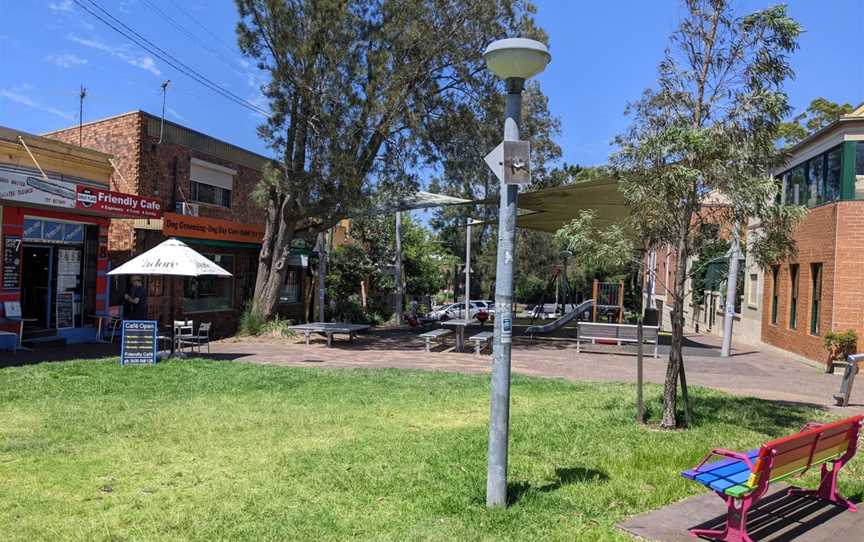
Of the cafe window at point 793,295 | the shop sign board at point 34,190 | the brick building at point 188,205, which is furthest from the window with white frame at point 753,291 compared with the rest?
the shop sign board at point 34,190

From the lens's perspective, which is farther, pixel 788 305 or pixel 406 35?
pixel 788 305

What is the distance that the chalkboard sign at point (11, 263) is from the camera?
13.8 meters

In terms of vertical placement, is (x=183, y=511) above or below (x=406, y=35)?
below

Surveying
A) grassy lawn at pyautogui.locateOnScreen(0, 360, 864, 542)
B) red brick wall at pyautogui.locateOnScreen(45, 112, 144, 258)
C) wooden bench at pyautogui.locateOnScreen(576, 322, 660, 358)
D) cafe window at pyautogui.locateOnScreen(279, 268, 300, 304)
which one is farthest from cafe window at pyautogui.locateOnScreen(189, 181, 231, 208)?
wooden bench at pyautogui.locateOnScreen(576, 322, 660, 358)

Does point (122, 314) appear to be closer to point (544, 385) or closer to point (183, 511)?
point (544, 385)

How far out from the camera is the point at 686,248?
7.47m

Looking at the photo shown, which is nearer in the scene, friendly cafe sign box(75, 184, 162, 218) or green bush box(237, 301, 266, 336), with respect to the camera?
friendly cafe sign box(75, 184, 162, 218)

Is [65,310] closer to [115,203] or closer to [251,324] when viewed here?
[115,203]

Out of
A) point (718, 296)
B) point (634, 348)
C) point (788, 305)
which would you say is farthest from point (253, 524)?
point (718, 296)

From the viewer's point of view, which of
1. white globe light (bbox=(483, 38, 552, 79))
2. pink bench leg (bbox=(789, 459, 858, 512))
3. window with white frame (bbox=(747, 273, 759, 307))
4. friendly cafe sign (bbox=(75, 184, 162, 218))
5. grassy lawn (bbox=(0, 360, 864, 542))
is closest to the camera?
grassy lawn (bbox=(0, 360, 864, 542))

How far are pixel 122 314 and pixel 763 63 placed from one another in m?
15.1

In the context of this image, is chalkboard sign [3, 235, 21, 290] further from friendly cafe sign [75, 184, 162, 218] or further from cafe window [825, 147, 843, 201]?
cafe window [825, 147, 843, 201]

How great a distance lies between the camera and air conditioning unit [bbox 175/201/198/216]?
18.9 metres

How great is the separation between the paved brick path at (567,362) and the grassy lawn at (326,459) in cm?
221
